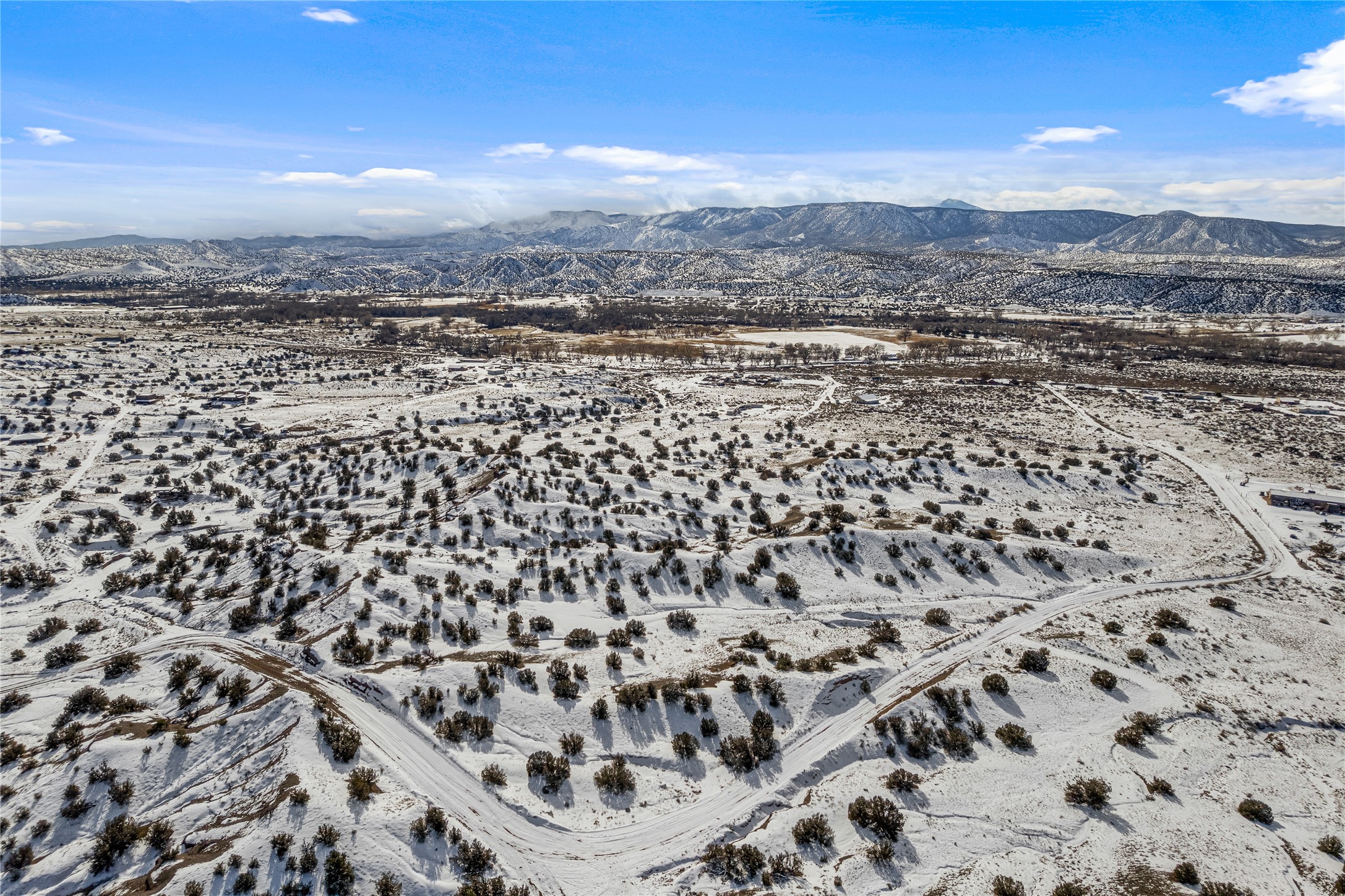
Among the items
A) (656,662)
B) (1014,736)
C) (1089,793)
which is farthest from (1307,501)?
(656,662)

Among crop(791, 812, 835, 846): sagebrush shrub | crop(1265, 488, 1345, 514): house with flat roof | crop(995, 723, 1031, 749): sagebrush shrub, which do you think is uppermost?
crop(1265, 488, 1345, 514): house with flat roof

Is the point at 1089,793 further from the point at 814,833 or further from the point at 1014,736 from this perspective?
the point at 814,833

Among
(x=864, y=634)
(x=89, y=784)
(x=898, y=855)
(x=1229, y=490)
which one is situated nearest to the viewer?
(x=898, y=855)

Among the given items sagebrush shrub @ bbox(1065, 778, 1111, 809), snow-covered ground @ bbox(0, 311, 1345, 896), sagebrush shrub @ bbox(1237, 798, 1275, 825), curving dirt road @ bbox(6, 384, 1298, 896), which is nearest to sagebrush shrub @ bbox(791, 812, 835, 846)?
snow-covered ground @ bbox(0, 311, 1345, 896)

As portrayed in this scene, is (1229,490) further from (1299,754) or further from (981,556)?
(1299,754)

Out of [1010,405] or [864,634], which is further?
[1010,405]

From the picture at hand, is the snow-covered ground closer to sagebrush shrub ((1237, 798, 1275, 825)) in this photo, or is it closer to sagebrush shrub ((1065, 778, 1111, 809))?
sagebrush shrub ((1237, 798, 1275, 825))

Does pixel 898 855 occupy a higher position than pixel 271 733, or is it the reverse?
pixel 271 733

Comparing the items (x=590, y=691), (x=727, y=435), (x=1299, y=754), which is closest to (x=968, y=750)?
(x=1299, y=754)
